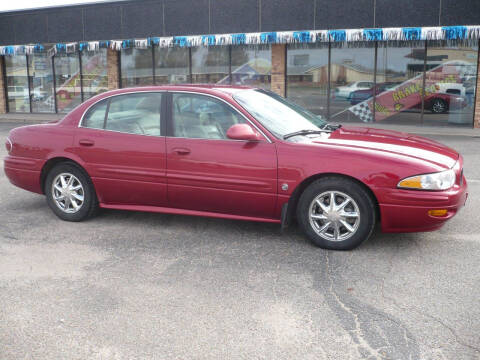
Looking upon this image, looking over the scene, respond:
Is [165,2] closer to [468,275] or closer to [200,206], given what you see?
[200,206]

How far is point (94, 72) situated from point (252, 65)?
671 cm

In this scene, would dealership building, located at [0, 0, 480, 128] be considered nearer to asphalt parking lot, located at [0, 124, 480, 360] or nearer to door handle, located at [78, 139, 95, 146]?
asphalt parking lot, located at [0, 124, 480, 360]

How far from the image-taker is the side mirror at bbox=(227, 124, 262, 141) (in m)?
4.78

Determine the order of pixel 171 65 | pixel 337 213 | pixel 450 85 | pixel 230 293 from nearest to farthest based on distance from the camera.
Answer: pixel 230 293, pixel 337 213, pixel 450 85, pixel 171 65

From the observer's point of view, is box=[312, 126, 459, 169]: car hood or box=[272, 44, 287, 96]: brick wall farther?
box=[272, 44, 287, 96]: brick wall

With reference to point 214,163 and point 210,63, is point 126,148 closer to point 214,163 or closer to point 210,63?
point 214,163

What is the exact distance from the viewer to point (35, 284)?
4.06m

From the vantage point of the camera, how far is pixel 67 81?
21.4m

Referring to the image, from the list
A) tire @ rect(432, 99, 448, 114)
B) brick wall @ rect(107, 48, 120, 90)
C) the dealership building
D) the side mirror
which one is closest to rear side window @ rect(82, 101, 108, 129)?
the side mirror

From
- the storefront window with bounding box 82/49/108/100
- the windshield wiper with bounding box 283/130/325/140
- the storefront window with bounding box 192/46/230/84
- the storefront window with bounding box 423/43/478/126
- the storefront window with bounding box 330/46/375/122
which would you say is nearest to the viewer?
the windshield wiper with bounding box 283/130/325/140

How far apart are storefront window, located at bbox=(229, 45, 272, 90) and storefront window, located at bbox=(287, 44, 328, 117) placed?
81 cm

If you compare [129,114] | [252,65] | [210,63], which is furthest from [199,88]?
[210,63]

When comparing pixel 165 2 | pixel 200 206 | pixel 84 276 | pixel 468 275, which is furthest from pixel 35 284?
pixel 165 2

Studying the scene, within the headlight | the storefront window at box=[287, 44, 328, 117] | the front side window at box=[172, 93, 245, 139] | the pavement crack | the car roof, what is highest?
the storefront window at box=[287, 44, 328, 117]
